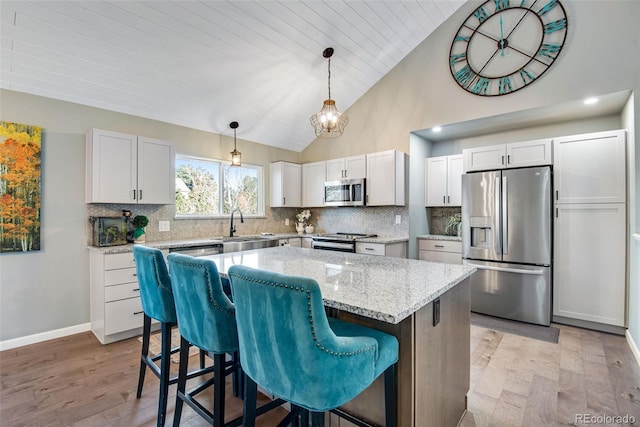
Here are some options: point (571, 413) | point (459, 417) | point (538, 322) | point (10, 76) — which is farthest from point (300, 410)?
point (10, 76)

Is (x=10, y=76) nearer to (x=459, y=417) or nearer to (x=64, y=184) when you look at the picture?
(x=64, y=184)

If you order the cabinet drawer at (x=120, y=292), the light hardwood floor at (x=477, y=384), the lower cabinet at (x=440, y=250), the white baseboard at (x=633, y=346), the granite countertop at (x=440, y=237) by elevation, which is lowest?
the light hardwood floor at (x=477, y=384)

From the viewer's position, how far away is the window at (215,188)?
434 centimetres

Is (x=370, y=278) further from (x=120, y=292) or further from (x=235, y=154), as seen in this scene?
(x=235, y=154)

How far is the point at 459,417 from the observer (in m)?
1.83

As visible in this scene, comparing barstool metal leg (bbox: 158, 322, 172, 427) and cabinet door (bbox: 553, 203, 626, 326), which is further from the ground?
cabinet door (bbox: 553, 203, 626, 326)

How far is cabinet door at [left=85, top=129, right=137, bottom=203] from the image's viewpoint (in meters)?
3.20

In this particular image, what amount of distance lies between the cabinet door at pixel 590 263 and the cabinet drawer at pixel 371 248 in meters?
1.91

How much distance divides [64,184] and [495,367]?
14.6ft

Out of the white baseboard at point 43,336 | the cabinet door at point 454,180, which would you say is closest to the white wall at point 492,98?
the cabinet door at point 454,180

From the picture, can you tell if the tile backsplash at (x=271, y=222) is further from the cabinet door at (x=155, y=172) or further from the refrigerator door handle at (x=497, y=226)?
the refrigerator door handle at (x=497, y=226)

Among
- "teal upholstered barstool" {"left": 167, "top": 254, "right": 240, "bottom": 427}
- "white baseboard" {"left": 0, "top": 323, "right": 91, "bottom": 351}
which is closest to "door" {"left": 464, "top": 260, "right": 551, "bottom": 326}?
"teal upholstered barstool" {"left": 167, "top": 254, "right": 240, "bottom": 427}

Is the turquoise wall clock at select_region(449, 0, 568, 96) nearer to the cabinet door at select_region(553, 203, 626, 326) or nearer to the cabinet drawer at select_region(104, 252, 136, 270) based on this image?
the cabinet door at select_region(553, 203, 626, 326)

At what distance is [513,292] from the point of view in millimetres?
3518
